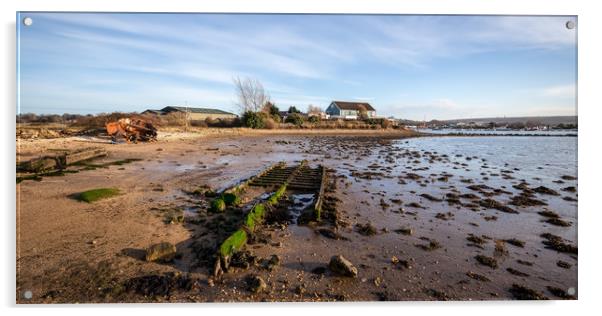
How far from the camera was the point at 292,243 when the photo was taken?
221 inches

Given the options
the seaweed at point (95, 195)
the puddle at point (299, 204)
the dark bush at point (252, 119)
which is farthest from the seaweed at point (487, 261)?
the dark bush at point (252, 119)

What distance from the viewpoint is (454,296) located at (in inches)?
160

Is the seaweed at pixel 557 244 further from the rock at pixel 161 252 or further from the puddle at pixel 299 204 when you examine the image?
the rock at pixel 161 252

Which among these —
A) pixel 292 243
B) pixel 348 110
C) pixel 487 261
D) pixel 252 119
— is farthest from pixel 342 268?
pixel 348 110

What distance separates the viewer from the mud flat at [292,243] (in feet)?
13.1

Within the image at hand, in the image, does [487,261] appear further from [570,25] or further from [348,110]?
[348,110]

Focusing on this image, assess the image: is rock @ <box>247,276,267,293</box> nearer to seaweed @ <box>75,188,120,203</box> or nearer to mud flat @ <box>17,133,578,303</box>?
mud flat @ <box>17,133,578,303</box>

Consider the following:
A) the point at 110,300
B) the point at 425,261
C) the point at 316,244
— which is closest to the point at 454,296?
the point at 425,261

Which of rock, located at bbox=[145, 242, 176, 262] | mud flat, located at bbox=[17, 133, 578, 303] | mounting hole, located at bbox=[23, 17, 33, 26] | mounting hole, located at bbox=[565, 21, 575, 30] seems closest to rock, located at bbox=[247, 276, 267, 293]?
mud flat, located at bbox=[17, 133, 578, 303]

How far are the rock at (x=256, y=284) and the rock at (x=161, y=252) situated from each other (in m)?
1.54

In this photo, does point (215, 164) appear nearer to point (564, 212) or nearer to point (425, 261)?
point (425, 261)

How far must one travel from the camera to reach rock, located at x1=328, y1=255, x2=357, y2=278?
4.34m

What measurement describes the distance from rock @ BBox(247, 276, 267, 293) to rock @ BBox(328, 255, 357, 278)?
3.55 ft

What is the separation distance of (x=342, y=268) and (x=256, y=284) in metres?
1.29
